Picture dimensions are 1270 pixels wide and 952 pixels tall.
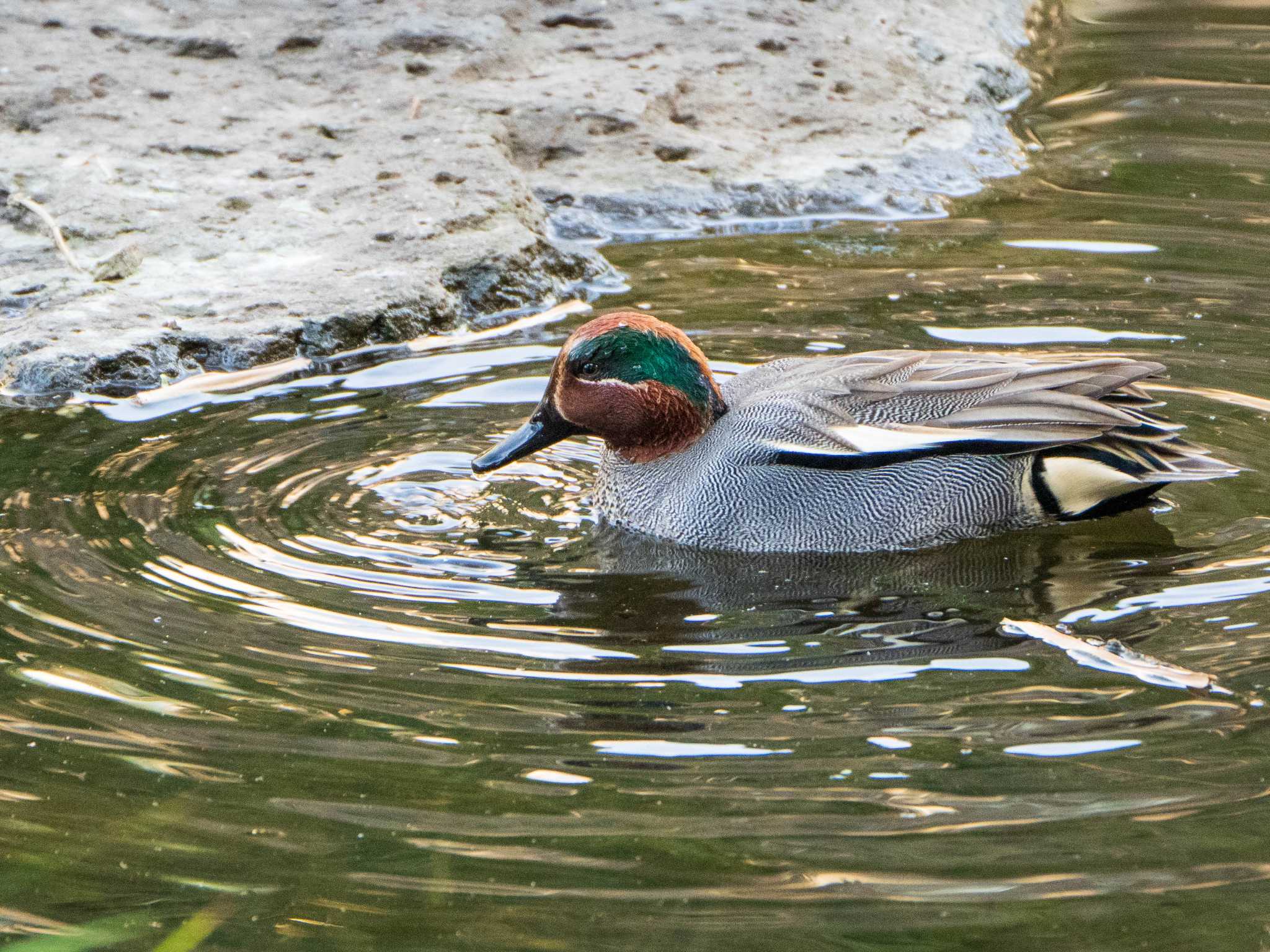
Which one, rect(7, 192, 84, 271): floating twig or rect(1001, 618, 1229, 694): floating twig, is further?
rect(7, 192, 84, 271): floating twig

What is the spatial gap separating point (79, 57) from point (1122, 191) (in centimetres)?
526

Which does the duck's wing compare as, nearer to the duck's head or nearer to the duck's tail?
the duck's tail

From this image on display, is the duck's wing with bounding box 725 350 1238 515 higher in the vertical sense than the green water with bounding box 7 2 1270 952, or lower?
higher

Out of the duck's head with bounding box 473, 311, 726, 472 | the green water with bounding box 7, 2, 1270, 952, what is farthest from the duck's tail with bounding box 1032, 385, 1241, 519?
the duck's head with bounding box 473, 311, 726, 472

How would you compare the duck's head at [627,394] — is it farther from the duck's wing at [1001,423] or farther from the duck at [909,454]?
the duck's wing at [1001,423]

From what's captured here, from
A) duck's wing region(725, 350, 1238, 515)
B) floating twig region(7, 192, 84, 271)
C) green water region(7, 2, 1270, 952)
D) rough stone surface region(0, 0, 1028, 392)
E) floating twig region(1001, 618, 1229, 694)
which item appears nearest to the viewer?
green water region(7, 2, 1270, 952)

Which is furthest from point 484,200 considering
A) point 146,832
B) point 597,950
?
point 597,950

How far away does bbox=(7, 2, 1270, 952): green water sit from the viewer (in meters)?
3.08

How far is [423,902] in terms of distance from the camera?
3.09 m

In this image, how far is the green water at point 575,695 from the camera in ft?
10.1

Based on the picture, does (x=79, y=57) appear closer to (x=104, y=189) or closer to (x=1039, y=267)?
(x=104, y=189)

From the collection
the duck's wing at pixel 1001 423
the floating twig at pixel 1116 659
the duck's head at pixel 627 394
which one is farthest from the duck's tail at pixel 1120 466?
the duck's head at pixel 627 394

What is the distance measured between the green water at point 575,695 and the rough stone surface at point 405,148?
534 millimetres

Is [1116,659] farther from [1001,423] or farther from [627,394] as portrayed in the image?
[627,394]
